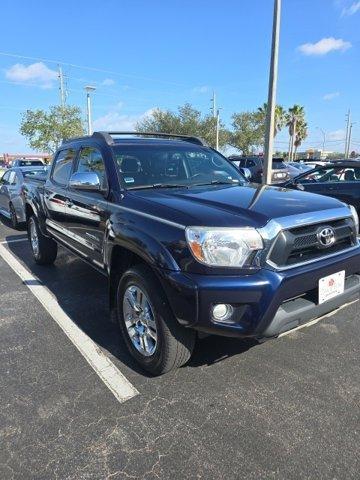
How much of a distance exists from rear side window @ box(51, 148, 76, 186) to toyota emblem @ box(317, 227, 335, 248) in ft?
10.1

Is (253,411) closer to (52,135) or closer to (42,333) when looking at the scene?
(42,333)

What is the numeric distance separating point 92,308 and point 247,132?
47.4 m

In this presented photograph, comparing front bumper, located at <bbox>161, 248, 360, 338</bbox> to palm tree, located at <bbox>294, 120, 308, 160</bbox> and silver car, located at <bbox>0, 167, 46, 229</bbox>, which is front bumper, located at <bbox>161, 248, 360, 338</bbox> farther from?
palm tree, located at <bbox>294, 120, 308, 160</bbox>

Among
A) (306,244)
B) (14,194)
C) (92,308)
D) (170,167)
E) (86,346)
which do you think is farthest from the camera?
(14,194)

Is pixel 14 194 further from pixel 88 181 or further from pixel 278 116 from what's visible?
pixel 278 116

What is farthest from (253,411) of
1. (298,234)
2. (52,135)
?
(52,135)

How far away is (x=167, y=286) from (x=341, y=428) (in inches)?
55.0

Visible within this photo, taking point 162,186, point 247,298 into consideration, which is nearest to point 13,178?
point 162,186

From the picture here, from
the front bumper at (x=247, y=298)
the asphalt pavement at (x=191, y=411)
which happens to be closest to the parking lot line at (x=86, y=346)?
the asphalt pavement at (x=191, y=411)

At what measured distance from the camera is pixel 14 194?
9.64m

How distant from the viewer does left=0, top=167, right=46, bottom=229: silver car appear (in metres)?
9.35

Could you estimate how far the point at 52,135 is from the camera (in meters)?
30.5

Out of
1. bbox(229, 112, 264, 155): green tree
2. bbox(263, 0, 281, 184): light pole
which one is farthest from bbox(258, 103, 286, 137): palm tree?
bbox(263, 0, 281, 184): light pole

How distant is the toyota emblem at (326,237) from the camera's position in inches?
116
